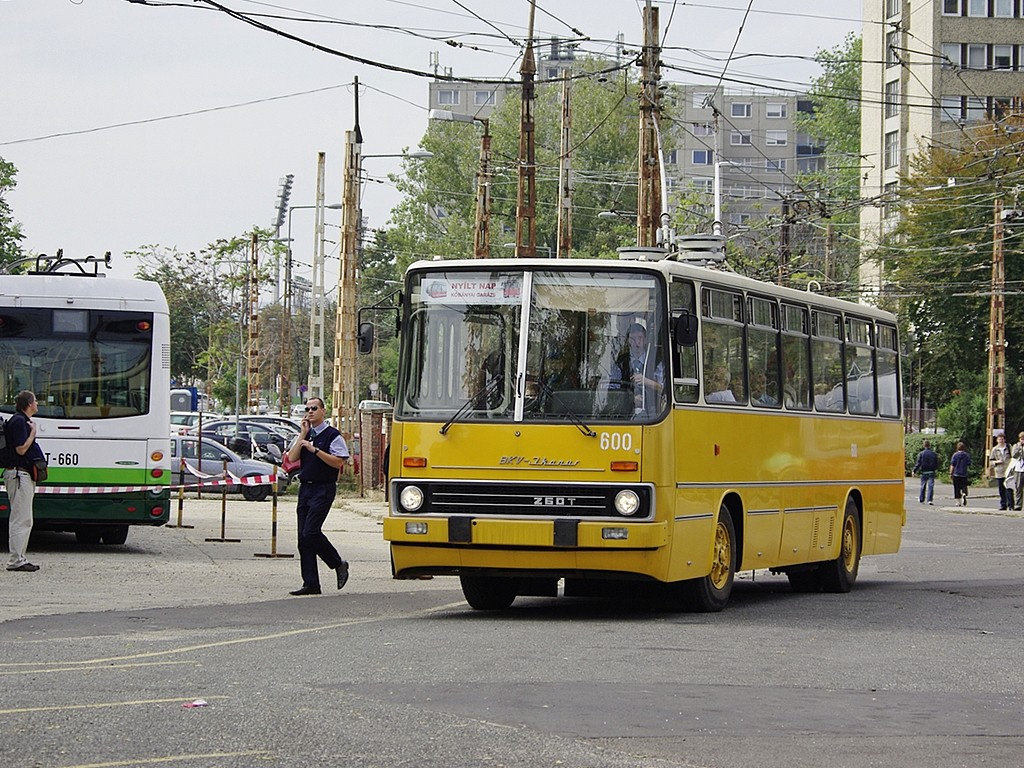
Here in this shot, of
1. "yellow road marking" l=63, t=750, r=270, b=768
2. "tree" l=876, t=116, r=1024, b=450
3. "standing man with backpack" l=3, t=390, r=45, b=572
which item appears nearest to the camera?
"yellow road marking" l=63, t=750, r=270, b=768

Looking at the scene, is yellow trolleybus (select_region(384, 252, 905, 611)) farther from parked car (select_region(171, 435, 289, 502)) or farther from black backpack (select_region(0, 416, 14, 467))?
parked car (select_region(171, 435, 289, 502))

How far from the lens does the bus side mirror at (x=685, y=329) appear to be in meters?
14.2

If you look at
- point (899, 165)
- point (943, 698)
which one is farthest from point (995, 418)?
point (943, 698)

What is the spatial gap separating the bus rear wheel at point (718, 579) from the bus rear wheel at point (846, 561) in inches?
122

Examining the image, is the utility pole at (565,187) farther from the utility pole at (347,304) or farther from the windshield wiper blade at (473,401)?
the windshield wiper blade at (473,401)

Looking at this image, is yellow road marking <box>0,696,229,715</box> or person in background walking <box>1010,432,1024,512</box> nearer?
yellow road marking <box>0,696,229,715</box>

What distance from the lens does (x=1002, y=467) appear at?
4469 centimetres

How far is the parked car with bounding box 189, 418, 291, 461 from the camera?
47719 mm

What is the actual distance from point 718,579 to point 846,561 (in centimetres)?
409

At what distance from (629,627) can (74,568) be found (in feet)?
27.5

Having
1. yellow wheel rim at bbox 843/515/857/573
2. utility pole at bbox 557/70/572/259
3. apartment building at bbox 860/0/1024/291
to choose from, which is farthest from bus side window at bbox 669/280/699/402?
apartment building at bbox 860/0/1024/291

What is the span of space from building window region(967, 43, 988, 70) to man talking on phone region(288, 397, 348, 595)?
67048mm

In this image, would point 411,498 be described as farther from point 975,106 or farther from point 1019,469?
point 975,106

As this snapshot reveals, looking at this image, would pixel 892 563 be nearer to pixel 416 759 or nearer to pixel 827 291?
pixel 416 759
